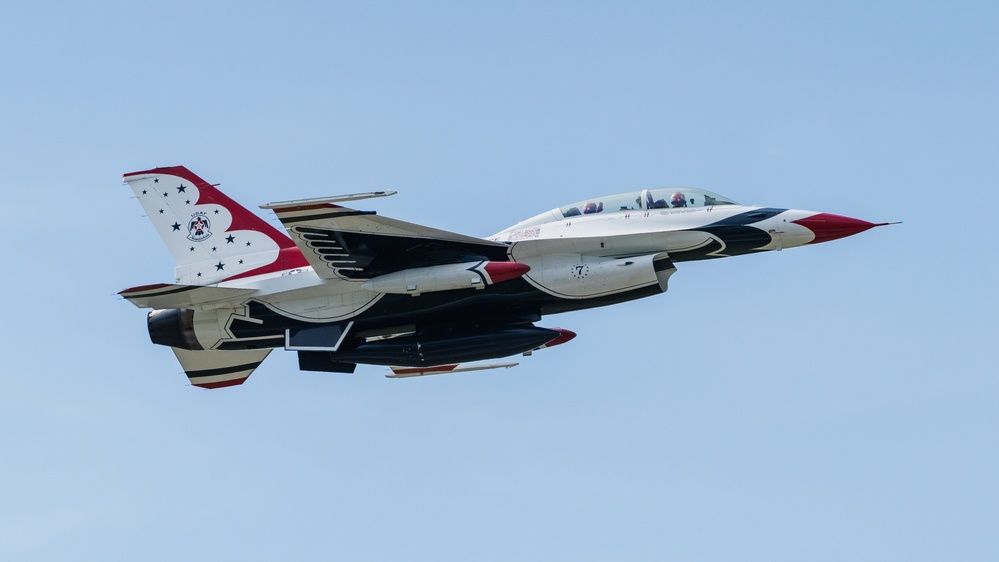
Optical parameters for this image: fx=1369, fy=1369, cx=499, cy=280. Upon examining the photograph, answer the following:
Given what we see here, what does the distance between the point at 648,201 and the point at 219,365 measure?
8.28 m

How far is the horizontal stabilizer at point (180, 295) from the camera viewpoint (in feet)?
72.8

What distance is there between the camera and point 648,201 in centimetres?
2231

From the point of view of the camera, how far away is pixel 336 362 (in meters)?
23.0

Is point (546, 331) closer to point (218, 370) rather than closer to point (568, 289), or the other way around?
point (568, 289)

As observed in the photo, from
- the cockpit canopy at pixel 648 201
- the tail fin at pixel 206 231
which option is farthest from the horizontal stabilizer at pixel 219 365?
the cockpit canopy at pixel 648 201

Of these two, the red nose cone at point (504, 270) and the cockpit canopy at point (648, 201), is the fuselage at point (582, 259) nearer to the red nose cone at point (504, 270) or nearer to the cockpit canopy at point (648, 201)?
the cockpit canopy at point (648, 201)

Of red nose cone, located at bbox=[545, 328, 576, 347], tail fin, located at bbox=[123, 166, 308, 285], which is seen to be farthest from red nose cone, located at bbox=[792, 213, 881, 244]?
tail fin, located at bbox=[123, 166, 308, 285]

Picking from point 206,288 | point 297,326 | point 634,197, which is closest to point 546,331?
point 634,197

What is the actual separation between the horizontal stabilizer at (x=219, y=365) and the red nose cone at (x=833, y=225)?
984 cm

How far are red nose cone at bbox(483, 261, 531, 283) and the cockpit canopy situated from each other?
59.4 inches

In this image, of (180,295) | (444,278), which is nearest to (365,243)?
(444,278)

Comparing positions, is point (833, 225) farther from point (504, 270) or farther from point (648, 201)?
point (504, 270)

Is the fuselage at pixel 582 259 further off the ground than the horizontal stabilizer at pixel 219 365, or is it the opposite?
the fuselage at pixel 582 259

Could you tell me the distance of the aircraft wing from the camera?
21.0 metres
